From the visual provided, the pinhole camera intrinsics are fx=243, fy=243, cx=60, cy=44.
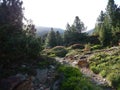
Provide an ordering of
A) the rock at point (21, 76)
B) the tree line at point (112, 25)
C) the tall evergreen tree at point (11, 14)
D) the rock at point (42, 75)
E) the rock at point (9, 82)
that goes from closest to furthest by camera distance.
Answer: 1. the rock at point (9, 82)
2. the rock at point (21, 76)
3. the rock at point (42, 75)
4. the tall evergreen tree at point (11, 14)
5. the tree line at point (112, 25)

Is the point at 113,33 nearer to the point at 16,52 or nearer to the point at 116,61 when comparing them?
the point at 116,61

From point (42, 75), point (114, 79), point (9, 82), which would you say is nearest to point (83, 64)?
point (114, 79)

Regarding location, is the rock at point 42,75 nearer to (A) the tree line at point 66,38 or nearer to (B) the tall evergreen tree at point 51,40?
(A) the tree line at point 66,38

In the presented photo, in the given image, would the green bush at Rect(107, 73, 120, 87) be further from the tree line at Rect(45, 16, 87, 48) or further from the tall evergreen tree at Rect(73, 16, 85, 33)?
the tall evergreen tree at Rect(73, 16, 85, 33)

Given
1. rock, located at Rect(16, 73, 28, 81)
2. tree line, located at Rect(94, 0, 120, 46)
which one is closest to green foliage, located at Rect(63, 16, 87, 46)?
tree line, located at Rect(94, 0, 120, 46)

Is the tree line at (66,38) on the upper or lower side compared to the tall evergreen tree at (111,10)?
lower

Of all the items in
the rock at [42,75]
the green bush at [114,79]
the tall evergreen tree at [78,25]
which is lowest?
the green bush at [114,79]

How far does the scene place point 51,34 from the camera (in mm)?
61469

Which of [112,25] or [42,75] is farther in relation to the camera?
[112,25]

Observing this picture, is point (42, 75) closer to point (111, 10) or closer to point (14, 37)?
point (14, 37)

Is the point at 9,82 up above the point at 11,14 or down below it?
below

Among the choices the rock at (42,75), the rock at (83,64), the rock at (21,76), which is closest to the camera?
the rock at (21,76)

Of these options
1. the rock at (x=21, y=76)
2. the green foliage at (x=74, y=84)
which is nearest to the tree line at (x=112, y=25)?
the green foliage at (x=74, y=84)

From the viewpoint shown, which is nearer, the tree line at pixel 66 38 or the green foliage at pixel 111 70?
the green foliage at pixel 111 70
